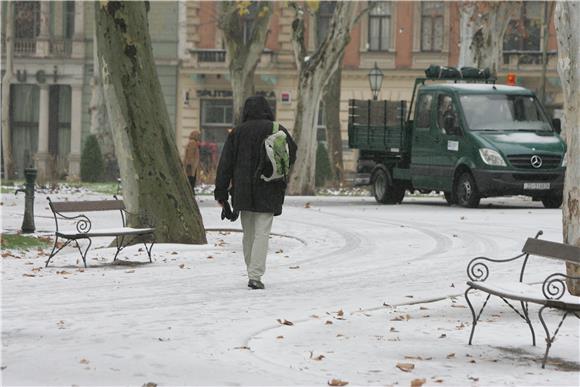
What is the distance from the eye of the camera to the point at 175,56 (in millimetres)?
61031

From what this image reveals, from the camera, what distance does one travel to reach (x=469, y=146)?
28.1 meters

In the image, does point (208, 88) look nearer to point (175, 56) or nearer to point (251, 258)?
point (175, 56)

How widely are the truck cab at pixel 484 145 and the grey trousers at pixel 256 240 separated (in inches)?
542

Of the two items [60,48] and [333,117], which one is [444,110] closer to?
[333,117]

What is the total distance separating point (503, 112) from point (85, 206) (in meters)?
13.0

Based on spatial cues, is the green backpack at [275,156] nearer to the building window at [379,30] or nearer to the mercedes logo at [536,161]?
the mercedes logo at [536,161]

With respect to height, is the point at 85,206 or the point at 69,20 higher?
the point at 69,20

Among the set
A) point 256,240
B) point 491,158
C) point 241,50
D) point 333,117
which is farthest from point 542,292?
point 333,117

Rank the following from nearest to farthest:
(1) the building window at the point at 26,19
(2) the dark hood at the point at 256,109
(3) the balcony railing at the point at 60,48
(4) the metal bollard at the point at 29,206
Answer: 1. (2) the dark hood at the point at 256,109
2. (4) the metal bollard at the point at 29,206
3. (1) the building window at the point at 26,19
4. (3) the balcony railing at the point at 60,48

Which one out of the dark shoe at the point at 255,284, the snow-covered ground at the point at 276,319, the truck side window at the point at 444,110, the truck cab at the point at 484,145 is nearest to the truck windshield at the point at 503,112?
the truck cab at the point at 484,145

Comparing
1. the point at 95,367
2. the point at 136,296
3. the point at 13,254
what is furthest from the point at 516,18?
the point at 95,367

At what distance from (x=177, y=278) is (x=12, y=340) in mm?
5022

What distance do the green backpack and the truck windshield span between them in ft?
47.7

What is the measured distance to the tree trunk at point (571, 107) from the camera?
12.4m
